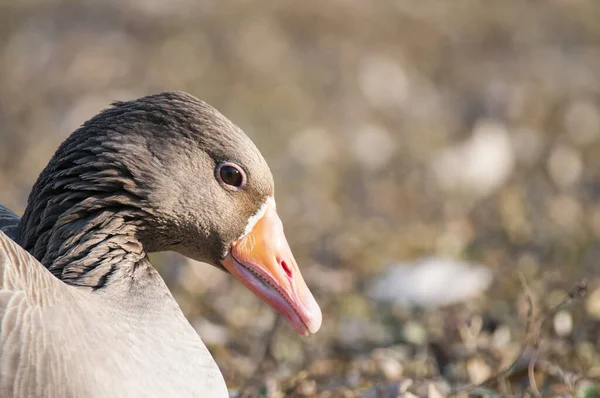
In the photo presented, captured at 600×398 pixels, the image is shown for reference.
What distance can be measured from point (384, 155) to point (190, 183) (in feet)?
22.3

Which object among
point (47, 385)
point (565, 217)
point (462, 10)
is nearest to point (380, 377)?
point (47, 385)

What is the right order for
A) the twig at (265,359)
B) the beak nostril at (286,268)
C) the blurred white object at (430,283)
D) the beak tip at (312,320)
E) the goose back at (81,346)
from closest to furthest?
the goose back at (81,346), the beak tip at (312,320), the beak nostril at (286,268), the twig at (265,359), the blurred white object at (430,283)

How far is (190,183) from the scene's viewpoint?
4.46 metres

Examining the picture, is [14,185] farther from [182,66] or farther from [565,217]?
[565,217]

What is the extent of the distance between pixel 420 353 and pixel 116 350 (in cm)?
244

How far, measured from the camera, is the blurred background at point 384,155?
5.78 meters

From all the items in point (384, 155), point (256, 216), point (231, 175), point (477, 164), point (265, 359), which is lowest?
point (384, 155)

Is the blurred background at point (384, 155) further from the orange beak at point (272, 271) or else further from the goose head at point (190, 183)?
the goose head at point (190, 183)

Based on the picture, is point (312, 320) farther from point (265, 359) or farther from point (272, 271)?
point (265, 359)

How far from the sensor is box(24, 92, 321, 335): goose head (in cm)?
435

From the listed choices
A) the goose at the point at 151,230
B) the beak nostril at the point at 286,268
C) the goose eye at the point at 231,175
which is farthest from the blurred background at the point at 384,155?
the goose eye at the point at 231,175

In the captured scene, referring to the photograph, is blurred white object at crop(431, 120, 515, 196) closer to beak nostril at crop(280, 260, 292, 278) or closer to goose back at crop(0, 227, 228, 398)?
beak nostril at crop(280, 260, 292, 278)

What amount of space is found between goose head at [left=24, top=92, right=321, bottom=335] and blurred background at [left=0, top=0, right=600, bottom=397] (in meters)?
0.72

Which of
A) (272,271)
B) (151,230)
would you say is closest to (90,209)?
(151,230)
